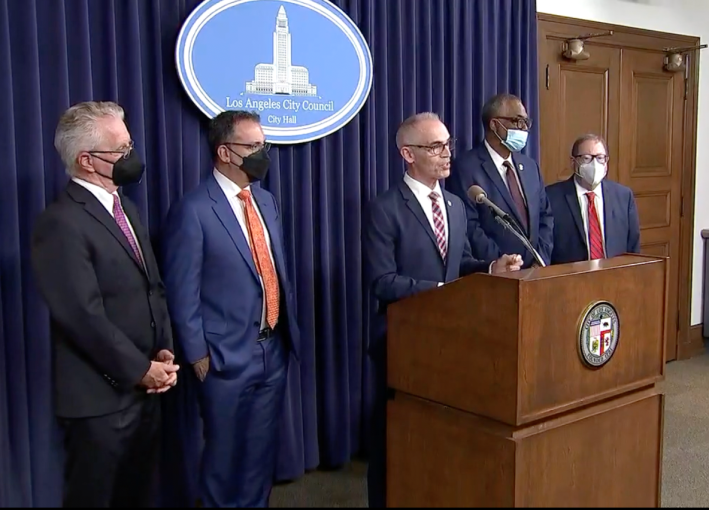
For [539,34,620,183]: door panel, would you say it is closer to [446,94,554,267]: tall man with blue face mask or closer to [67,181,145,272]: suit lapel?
[446,94,554,267]: tall man with blue face mask

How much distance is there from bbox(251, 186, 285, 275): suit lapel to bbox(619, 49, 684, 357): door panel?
3049 millimetres

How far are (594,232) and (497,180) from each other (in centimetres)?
62

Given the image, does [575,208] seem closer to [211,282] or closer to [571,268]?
[571,268]

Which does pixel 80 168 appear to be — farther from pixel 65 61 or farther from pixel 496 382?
pixel 496 382

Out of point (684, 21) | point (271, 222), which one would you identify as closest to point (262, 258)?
point (271, 222)

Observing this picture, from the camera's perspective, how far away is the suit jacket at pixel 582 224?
12.1 feet

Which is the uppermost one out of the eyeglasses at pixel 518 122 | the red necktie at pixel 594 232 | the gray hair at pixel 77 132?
the eyeglasses at pixel 518 122

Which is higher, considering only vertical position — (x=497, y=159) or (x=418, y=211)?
(x=497, y=159)

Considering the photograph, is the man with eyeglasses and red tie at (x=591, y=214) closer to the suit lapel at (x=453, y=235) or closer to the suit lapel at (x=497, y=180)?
the suit lapel at (x=497, y=180)

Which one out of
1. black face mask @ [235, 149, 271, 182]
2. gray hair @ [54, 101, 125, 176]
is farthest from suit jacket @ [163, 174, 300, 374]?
gray hair @ [54, 101, 125, 176]

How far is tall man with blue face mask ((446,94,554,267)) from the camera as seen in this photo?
335cm

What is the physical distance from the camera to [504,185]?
3.40 metres

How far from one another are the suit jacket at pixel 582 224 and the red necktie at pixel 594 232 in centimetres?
2

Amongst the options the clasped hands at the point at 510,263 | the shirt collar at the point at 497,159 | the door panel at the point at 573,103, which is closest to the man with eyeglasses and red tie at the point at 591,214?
the shirt collar at the point at 497,159
